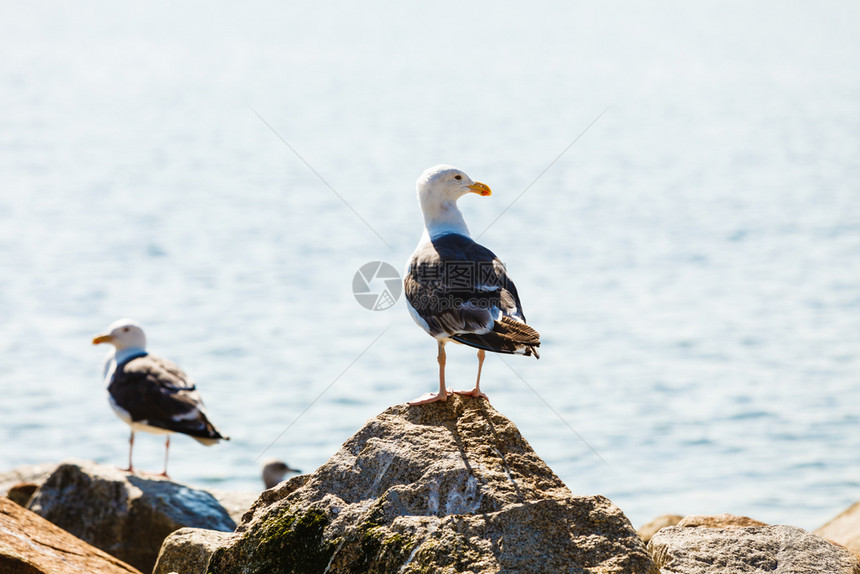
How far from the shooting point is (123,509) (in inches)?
358

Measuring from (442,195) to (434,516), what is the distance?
260cm

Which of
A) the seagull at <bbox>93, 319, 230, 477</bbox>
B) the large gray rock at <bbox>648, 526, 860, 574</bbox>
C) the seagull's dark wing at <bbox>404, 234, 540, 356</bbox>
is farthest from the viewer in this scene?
the seagull at <bbox>93, 319, 230, 477</bbox>

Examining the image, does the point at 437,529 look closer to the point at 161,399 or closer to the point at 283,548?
the point at 283,548

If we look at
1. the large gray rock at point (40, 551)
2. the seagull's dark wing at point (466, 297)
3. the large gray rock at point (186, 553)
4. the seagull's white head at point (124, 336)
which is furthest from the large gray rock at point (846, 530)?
the seagull's white head at point (124, 336)

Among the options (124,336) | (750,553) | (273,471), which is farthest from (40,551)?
(273,471)

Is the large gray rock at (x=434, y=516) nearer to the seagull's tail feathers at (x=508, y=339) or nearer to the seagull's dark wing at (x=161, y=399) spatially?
the seagull's tail feathers at (x=508, y=339)

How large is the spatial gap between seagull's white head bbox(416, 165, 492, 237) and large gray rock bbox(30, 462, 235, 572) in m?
3.79

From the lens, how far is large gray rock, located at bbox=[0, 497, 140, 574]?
588cm

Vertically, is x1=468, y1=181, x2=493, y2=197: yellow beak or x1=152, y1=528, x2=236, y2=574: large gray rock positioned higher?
x1=468, y1=181, x2=493, y2=197: yellow beak

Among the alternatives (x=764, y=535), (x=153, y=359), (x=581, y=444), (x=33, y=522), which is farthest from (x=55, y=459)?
(x=764, y=535)

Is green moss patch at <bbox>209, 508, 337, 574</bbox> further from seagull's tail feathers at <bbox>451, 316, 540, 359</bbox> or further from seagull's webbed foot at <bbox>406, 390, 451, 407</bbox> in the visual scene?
seagull's tail feathers at <bbox>451, 316, 540, 359</bbox>

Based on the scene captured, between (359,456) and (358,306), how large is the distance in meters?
20.2

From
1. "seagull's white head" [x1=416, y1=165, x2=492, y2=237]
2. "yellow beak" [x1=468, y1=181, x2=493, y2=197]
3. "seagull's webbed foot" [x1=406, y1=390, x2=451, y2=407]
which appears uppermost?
"yellow beak" [x1=468, y1=181, x2=493, y2=197]

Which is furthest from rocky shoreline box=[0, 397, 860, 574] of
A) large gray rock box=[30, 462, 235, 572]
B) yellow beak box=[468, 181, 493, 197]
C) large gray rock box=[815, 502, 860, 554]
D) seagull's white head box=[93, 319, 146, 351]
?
seagull's white head box=[93, 319, 146, 351]
